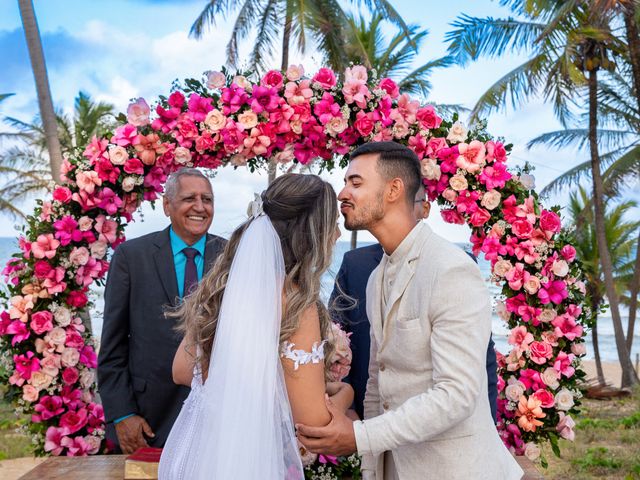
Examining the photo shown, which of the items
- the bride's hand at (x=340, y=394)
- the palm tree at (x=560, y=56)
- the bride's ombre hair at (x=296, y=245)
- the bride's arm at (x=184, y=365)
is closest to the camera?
the bride's ombre hair at (x=296, y=245)

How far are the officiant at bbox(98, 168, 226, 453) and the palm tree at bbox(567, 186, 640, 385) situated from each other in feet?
62.0

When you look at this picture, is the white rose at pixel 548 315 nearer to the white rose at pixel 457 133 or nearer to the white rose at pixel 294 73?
the white rose at pixel 457 133

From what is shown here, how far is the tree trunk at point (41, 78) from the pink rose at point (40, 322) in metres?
4.45

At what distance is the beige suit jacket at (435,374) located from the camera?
110 inches

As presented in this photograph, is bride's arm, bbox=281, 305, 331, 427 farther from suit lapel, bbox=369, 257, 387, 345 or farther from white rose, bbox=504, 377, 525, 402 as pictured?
white rose, bbox=504, 377, 525, 402

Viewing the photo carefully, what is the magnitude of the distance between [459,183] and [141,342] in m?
2.69

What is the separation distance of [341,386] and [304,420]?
0.56m

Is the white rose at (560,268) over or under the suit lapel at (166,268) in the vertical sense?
under

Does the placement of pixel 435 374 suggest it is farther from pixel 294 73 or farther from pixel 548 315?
pixel 294 73

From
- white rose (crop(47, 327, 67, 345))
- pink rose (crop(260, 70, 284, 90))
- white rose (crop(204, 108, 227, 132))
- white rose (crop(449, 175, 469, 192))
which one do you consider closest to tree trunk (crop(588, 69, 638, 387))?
white rose (crop(449, 175, 469, 192))

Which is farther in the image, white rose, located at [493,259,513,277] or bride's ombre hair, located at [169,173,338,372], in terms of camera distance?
white rose, located at [493,259,513,277]

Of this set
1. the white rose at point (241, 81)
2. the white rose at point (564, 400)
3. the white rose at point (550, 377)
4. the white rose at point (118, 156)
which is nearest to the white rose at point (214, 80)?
the white rose at point (241, 81)

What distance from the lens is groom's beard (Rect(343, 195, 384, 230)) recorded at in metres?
3.19

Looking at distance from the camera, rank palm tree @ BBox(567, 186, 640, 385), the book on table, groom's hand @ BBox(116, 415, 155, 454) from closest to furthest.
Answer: the book on table
groom's hand @ BBox(116, 415, 155, 454)
palm tree @ BBox(567, 186, 640, 385)
